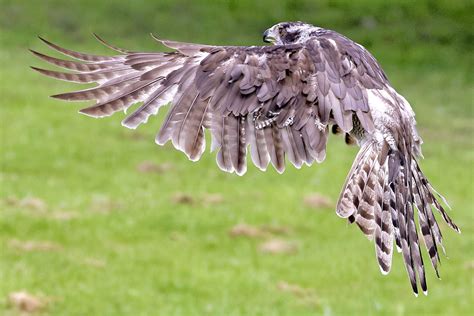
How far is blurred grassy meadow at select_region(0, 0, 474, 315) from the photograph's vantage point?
13539 millimetres

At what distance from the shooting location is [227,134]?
22.7 feet

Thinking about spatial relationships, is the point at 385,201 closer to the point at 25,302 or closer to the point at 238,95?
the point at 238,95

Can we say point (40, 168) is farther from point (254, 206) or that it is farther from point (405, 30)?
point (405, 30)

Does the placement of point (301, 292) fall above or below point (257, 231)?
below

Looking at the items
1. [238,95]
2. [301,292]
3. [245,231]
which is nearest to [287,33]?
[238,95]

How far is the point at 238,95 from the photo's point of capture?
7.05m

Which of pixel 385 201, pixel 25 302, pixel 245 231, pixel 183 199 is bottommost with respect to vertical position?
pixel 25 302

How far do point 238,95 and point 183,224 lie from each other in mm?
9769

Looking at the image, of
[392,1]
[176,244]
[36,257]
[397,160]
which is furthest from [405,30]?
[397,160]

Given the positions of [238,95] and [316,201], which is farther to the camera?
[316,201]

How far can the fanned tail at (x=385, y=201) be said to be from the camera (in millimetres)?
6988

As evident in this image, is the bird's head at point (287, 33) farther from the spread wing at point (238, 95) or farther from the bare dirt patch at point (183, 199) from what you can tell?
the bare dirt patch at point (183, 199)

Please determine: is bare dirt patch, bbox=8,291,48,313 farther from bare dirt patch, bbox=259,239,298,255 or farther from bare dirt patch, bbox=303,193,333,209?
bare dirt patch, bbox=303,193,333,209

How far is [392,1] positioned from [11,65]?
1271 centimetres
